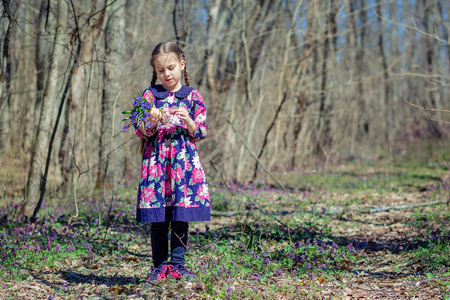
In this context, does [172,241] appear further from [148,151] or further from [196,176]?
[148,151]

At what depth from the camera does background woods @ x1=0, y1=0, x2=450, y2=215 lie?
22.5 ft

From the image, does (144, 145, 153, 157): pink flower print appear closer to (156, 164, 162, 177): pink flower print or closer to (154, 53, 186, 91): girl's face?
(156, 164, 162, 177): pink flower print

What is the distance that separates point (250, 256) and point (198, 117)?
5.56ft

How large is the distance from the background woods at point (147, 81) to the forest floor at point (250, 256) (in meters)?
0.78

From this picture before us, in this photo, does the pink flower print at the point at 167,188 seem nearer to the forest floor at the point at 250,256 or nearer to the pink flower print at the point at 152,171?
the pink flower print at the point at 152,171

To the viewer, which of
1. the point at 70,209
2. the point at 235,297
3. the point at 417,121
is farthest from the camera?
the point at 417,121

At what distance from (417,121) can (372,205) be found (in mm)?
16694

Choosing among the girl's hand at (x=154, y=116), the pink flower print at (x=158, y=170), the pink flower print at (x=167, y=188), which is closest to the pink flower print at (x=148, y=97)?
the girl's hand at (x=154, y=116)

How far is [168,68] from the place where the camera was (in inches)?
154

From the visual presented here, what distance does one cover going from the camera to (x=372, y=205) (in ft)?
28.6

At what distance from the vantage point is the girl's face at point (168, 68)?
12.7 feet

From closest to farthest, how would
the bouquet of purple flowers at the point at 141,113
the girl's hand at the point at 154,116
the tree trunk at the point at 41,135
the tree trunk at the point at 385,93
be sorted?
the girl's hand at the point at 154,116 < the bouquet of purple flowers at the point at 141,113 < the tree trunk at the point at 41,135 < the tree trunk at the point at 385,93

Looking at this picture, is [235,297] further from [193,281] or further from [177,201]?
[177,201]

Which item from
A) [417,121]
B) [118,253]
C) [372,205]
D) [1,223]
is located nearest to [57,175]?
Result: [1,223]
